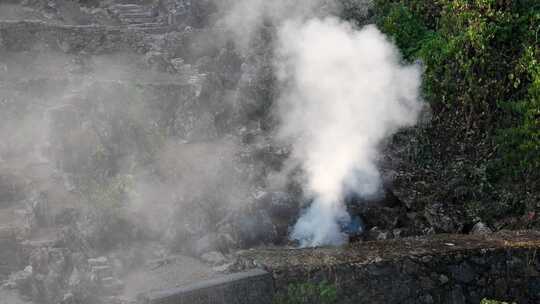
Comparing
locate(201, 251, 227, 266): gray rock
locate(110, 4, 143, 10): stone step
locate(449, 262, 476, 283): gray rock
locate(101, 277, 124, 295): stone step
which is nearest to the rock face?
locate(449, 262, 476, 283): gray rock

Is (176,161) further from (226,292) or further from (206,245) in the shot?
(226,292)

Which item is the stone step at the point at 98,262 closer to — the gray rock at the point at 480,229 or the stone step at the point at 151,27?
the gray rock at the point at 480,229

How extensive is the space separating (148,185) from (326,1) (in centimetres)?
584

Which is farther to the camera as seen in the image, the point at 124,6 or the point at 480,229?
the point at 124,6

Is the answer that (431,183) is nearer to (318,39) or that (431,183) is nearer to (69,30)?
(318,39)

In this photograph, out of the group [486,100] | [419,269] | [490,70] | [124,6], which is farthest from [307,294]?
[124,6]

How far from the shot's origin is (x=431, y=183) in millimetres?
9055

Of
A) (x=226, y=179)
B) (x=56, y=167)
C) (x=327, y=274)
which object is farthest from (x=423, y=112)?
(x=56, y=167)

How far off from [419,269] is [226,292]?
2.20 metres

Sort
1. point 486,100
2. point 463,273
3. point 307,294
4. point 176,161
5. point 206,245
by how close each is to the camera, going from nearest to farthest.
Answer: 1. point 307,294
2. point 463,273
3. point 206,245
4. point 486,100
5. point 176,161

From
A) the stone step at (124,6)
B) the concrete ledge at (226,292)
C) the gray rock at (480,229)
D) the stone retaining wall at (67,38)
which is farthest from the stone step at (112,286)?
the stone step at (124,6)

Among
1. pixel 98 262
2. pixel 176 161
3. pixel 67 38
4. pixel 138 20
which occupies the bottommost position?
pixel 98 262

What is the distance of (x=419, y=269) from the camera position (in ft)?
21.5

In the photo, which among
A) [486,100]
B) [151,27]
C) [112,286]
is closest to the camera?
[112,286]
